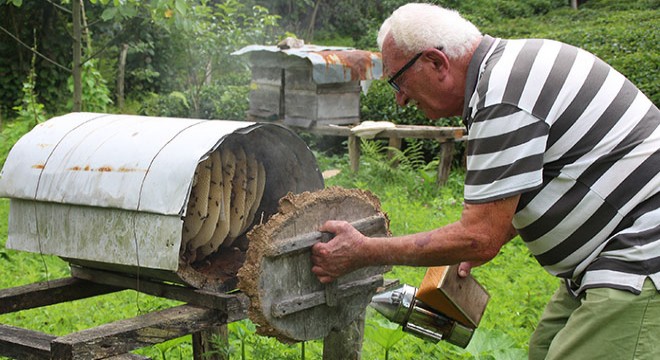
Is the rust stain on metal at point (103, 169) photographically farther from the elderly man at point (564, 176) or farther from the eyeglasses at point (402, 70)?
the elderly man at point (564, 176)

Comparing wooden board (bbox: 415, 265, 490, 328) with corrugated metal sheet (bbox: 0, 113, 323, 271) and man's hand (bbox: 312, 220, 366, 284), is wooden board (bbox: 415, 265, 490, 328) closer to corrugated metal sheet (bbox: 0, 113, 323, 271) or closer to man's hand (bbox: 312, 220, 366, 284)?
man's hand (bbox: 312, 220, 366, 284)

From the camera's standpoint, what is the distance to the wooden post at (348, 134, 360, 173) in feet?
32.3

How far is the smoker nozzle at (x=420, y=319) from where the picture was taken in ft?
10.8

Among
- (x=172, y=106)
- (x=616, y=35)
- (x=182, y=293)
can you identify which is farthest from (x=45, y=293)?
(x=616, y=35)

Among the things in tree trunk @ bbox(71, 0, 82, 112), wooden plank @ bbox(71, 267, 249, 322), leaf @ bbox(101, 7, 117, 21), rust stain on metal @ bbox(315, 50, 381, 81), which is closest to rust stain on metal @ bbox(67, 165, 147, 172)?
wooden plank @ bbox(71, 267, 249, 322)

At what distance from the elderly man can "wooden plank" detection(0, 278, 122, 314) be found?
5.99ft

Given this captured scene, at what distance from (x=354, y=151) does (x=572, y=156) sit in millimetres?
7370

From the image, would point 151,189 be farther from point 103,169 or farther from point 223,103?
point 223,103

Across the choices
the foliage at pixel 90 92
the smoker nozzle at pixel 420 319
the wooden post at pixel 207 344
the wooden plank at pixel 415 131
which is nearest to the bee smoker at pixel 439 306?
the smoker nozzle at pixel 420 319

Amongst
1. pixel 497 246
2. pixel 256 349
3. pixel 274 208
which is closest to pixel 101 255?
pixel 274 208

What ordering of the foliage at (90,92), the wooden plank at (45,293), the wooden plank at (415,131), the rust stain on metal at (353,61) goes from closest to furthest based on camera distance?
the wooden plank at (45,293) < the wooden plank at (415,131) < the foliage at (90,92) < the rust stain on metal at (353,61)

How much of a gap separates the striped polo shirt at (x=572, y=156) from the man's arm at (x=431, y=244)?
Answer: 2.6 inches

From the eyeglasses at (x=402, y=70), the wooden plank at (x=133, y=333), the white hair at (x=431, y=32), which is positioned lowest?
the wooden plank at (x=133, y=333)

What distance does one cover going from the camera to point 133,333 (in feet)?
9.68
